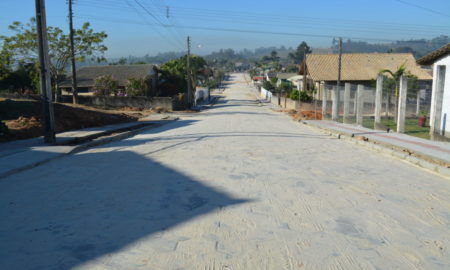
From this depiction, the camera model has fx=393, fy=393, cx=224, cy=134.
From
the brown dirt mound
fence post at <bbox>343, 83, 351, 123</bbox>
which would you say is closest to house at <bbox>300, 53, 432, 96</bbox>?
fence post at <bbox>343, 83, 351, 123</bbox>

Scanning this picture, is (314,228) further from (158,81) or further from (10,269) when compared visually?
(158,81)

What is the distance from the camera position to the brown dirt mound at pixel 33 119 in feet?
47.4

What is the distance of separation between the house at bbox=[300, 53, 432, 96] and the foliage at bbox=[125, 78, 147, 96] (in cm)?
1859

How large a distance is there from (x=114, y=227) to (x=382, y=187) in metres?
4.87

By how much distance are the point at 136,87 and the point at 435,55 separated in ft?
98.8

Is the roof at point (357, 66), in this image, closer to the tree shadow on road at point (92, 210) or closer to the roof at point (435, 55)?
the roof at point (435, 55)

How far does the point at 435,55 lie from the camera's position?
18312 millimetres

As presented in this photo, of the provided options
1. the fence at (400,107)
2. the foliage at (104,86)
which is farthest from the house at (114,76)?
the fence at (400,107)

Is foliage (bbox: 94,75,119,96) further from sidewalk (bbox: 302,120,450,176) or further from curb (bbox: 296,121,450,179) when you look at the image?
sidewalk (bbox: 302,120,450,176)

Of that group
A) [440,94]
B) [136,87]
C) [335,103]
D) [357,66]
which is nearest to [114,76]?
[136,87]

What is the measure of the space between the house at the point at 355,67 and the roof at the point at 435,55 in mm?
23310

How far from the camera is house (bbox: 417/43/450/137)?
14.0 meters

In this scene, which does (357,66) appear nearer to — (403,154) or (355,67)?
(355,67)

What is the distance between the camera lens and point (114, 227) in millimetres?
4949
